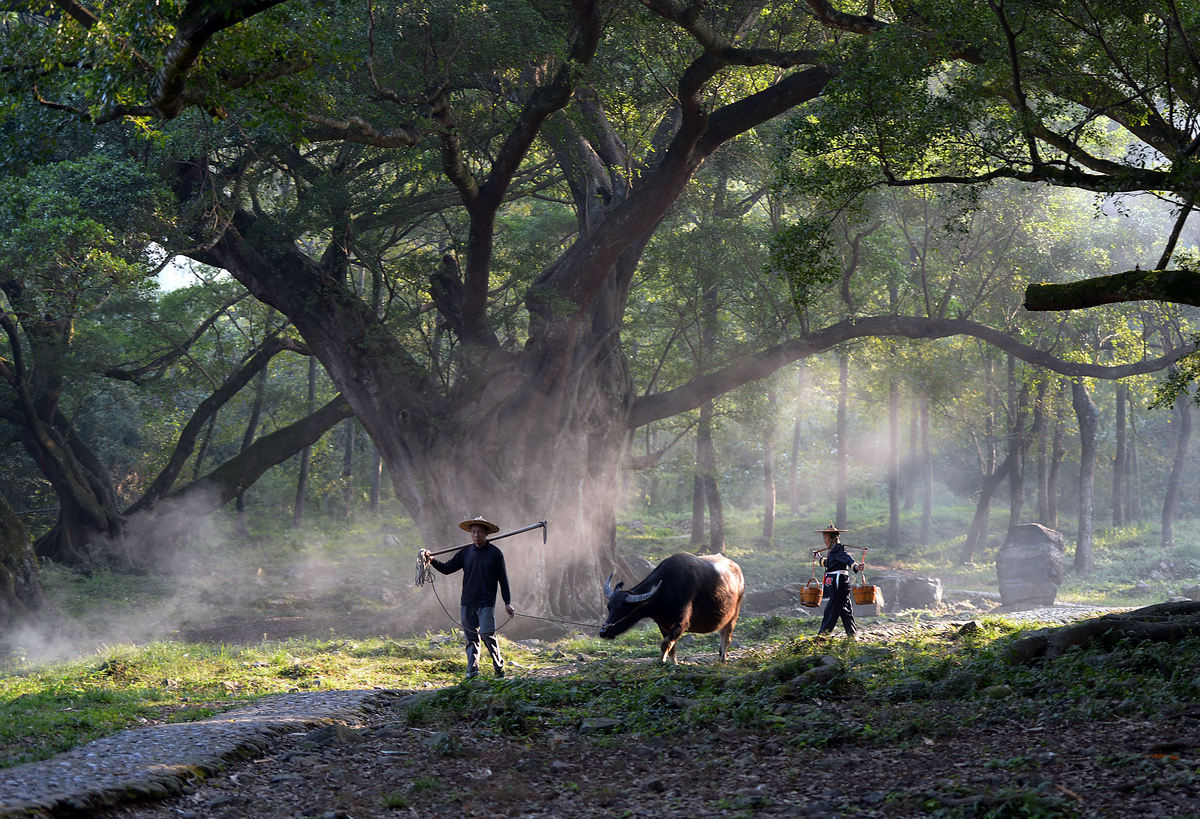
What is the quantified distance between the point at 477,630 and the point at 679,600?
2.81m

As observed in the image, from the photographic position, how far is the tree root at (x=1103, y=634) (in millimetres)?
9969

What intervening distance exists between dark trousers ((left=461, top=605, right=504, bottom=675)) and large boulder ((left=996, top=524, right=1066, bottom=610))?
61.3ft

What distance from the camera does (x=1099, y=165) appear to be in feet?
36.9

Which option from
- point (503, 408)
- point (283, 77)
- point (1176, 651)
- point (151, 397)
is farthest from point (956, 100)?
point (151, 397)

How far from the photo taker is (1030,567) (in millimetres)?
27750

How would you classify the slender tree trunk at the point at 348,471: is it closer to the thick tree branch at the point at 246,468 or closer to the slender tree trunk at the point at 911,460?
the thick tree branch at the point at 246,468

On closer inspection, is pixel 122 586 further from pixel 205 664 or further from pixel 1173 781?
pixel 1173 781

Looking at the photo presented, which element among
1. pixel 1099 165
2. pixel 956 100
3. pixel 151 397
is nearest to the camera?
pixel 1099 165

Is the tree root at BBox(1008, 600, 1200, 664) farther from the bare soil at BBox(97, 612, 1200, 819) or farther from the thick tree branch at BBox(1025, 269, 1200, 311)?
the thick tree branch at BBox(1025, 269, 1200, 311)

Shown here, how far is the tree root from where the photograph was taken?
32.7ft

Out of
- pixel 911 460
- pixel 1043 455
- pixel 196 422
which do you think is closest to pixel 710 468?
pixel 1043 455

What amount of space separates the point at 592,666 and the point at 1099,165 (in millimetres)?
8915

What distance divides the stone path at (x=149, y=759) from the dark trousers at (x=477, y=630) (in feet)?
5.68

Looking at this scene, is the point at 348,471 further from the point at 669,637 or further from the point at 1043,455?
the point at 669,637
